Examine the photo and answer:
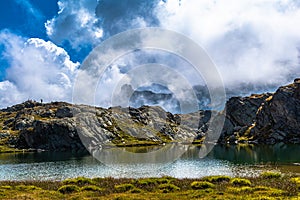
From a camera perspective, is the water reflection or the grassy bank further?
the water reflection

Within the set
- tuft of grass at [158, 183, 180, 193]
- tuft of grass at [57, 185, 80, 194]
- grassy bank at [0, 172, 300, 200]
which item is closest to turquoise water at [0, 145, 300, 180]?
grassy bank at [0, 172, 300, 200]

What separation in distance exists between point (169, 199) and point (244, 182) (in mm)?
15365

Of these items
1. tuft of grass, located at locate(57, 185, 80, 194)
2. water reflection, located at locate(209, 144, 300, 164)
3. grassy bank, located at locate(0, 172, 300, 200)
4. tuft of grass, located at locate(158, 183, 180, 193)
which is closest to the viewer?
grassy bank, located at locate(0, 172, 300, 200)

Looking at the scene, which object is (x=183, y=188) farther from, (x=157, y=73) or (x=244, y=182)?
(x=157, y=73)

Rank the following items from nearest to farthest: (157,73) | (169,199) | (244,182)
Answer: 1. (169,199)
2. (244,182)
3. (157,73)

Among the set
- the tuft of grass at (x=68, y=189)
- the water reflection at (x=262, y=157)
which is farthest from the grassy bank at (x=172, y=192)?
the water reflection at (x=262, y=157)

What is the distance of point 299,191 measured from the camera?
34.9m

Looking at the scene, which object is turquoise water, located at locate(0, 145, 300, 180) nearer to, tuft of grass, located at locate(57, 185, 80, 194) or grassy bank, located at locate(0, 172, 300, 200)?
grassy bank, located at locate(0, 172, 300, 200)

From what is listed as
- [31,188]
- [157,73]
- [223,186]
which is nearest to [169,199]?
[223,186]

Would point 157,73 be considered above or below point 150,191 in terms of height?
above

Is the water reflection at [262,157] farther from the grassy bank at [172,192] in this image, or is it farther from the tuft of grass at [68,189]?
the tuft of grass at [68,189]

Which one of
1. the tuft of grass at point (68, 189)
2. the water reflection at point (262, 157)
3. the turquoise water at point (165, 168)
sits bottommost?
the turquoise water at point (165, 168)

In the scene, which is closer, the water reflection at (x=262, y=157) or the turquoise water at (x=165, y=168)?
the turquoise water at (x=165, y=168)

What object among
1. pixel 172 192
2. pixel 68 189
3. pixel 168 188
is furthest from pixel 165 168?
pixel 172 192
